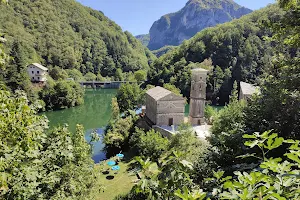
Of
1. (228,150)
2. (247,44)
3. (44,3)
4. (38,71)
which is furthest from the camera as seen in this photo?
(44,3)

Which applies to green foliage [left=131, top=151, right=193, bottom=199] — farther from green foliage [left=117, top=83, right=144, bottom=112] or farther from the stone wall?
green foliage [left=117, top=83, right=144, bottom=112]

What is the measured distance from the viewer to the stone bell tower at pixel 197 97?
26938 millimetres

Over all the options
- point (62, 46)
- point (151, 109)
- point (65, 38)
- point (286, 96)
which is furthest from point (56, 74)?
point (286, 96)

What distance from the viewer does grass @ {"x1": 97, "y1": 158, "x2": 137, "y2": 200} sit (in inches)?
637

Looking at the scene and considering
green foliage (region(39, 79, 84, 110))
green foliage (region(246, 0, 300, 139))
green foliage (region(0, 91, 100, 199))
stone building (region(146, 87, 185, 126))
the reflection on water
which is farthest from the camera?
green foliage (region(39, 79, 84, 110))

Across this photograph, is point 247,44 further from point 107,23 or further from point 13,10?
point 107,23

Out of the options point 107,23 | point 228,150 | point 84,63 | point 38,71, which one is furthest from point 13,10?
point 228,150

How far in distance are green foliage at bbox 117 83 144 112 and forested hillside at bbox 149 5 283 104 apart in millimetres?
22108

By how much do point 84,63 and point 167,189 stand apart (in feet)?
343

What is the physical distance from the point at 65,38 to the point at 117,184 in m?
87.0

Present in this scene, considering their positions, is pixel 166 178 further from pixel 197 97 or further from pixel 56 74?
pixel 56 74

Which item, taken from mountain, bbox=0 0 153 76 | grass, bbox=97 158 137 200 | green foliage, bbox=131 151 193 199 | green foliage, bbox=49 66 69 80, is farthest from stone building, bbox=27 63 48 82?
green foliage, bbox=131 151 193 199

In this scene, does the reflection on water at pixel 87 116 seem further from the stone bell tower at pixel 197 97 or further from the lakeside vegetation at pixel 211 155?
the lakeside vegetation at pixel 211 155

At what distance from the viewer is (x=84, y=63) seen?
4033 inches
